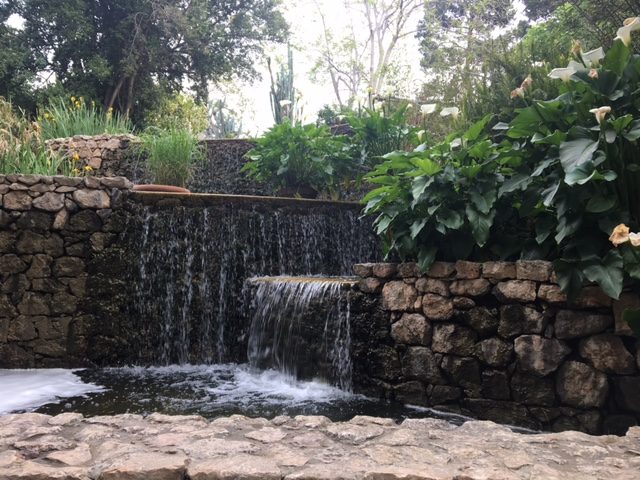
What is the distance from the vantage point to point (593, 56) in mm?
2922

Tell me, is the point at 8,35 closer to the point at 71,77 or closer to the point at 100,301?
the point at 71,77

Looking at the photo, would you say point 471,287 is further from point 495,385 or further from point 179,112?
point 179,112

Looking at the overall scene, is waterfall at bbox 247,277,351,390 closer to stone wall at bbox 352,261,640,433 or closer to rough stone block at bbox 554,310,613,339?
stone wall at bbox 352,261,640,433

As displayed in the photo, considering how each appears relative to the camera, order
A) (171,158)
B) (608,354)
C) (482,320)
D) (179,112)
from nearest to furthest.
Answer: (608,354) < (482,320) < (171,158) < (179,112)

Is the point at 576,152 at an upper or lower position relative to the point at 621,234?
upper

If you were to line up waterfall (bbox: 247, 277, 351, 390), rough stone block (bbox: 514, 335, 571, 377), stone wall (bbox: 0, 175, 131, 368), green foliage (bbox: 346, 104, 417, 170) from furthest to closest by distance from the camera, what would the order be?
green foliage (bbox: 346, 104, 417, 170) < stone wall (bbox: 0, 175, 131, 368) < waterfall (bbox: 247, 277, 351, 390) < rough stone block (bbox: 514, 335, 571, 377)

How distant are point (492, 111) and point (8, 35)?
11.5 metres

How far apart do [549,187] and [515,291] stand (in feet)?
2.07

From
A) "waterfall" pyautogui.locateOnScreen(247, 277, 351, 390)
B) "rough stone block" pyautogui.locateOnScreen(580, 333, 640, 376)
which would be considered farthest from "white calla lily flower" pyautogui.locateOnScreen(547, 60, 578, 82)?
"waterfall" pyautogui.locateOnScreen(247, 277, 351, 390)

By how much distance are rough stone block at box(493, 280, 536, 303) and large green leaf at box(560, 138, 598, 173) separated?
703 millimetres

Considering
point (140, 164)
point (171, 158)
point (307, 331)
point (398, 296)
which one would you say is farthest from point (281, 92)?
point (398, 296)

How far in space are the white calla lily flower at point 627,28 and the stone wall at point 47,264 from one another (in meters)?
4.35

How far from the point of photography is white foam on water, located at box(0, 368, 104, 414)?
342cm

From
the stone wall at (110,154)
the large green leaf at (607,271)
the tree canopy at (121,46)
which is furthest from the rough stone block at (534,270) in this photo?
the tree canopy at (121,46)
